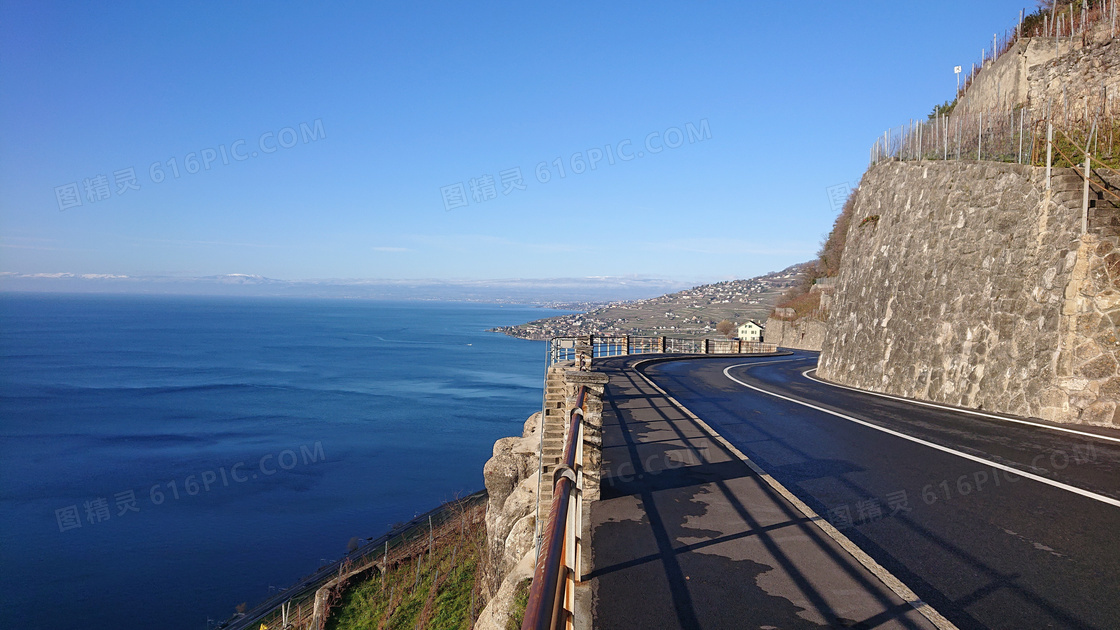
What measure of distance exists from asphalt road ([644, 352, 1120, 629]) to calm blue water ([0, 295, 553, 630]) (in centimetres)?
2459

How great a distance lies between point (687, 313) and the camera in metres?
145

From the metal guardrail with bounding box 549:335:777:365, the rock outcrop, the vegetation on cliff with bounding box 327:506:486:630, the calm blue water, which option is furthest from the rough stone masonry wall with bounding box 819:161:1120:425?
the calm blue water

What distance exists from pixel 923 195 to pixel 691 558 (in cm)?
2023

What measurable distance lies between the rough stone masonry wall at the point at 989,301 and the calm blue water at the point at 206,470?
1019 inches

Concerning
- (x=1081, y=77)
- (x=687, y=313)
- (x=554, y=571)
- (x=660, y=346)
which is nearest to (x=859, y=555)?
(x=554, y=571)

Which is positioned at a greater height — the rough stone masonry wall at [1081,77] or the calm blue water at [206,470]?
the rough stone masonry wall at [1081,77]

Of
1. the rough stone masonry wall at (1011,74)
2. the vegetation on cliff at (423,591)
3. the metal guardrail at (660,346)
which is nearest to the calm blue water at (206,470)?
the vegetation on cliff at (423,591)

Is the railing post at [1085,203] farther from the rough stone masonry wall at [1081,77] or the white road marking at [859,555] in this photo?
the white road marking at [859,555]

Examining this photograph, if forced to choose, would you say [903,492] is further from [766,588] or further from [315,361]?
[315,361]

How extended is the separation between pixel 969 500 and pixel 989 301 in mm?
10217

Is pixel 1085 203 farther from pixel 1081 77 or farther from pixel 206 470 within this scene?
pixel 206 470

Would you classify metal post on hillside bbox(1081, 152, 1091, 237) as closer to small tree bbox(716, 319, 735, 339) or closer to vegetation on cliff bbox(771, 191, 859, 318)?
vegetation on cliff bbox(771, 191, 859, 318)

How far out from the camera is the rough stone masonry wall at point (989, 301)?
1197cm

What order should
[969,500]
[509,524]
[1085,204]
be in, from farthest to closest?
[509,524], [1085,204], [969,500]
